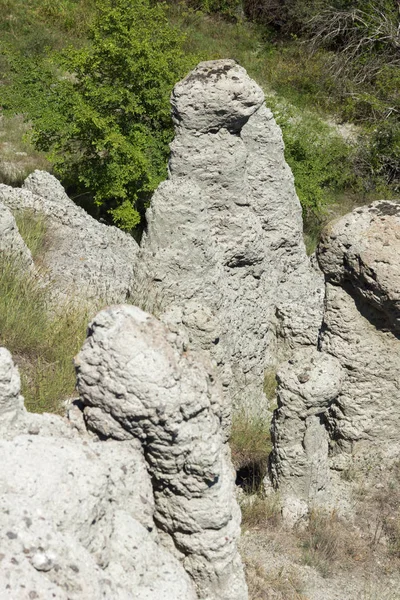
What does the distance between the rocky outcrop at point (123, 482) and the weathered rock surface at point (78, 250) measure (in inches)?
122

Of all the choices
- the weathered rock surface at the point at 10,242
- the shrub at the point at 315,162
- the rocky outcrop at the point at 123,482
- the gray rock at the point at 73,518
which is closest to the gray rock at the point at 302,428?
the rocky outcrop at the point at 123,482

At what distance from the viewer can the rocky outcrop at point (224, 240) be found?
18.4ft

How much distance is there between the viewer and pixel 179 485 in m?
3.48

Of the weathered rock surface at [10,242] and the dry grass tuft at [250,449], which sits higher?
the weathered rock surface at [10,242]

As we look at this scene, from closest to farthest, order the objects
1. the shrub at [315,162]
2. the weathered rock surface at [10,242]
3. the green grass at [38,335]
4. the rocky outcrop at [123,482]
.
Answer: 1. the rocky outcrop at [123,482]
2. the green grass at [38,335]
3. the weathered rock surface at [10,242]
4. the shrub at [315,162]

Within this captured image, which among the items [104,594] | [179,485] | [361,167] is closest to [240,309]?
[179,485]

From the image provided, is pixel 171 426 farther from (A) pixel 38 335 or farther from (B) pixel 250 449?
(B) pixel 250 449

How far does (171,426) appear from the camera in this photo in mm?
3271

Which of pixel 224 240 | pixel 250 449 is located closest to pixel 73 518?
pixel 250 449

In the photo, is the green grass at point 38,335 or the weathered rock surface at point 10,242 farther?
the weathered rock surface at point 10,242

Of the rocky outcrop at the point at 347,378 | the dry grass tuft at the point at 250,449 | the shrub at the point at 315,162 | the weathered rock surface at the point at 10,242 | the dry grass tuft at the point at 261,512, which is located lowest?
the shrub at the point at 315,162

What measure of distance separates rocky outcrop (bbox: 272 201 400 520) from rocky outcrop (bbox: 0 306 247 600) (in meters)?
1.28

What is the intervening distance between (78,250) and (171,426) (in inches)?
180

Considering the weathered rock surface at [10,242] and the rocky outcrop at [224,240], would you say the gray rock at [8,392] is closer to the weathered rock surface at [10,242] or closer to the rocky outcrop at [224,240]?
the rocky outcrop at [224,240]
